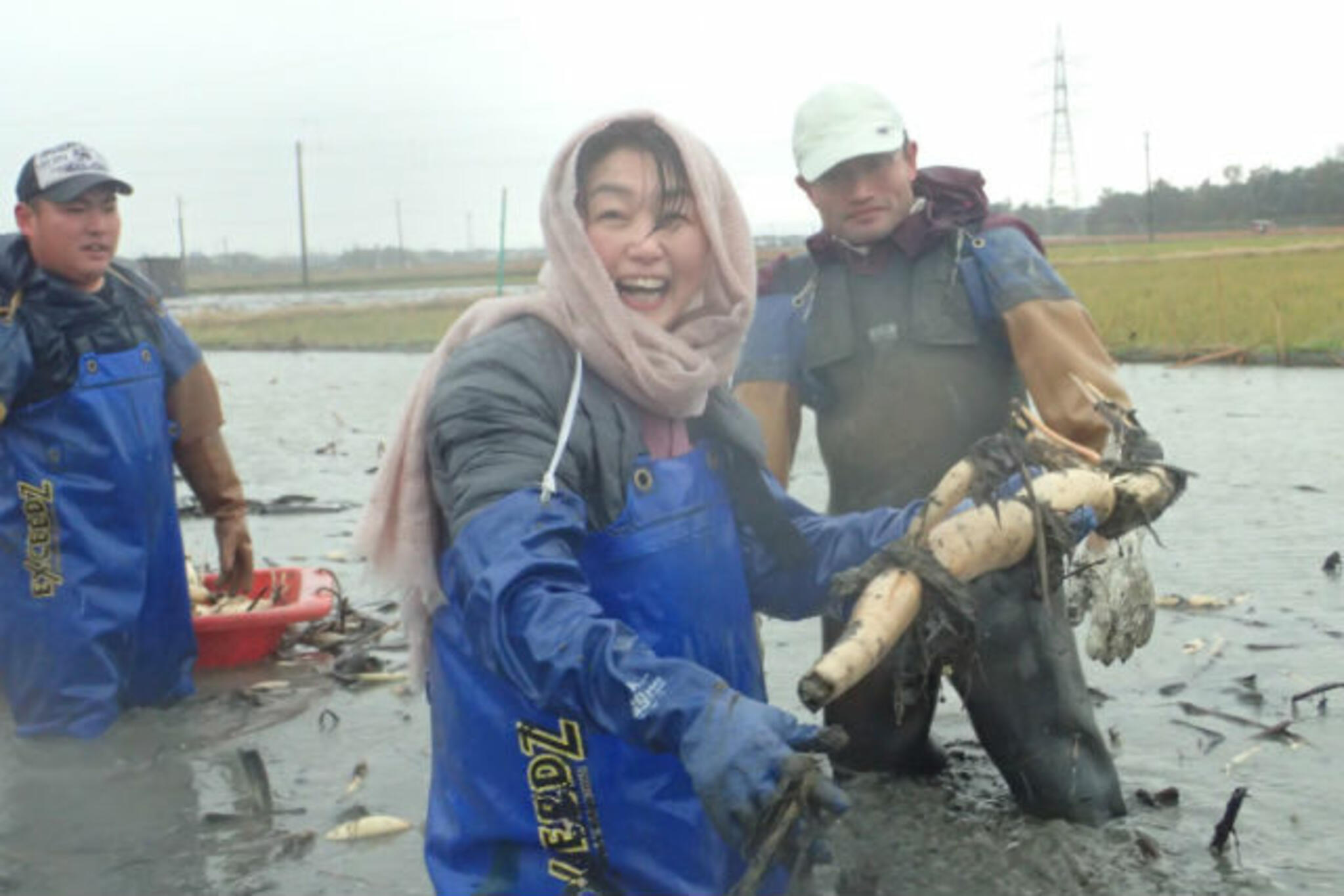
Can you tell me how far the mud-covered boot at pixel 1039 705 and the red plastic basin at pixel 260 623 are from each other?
3308 mm

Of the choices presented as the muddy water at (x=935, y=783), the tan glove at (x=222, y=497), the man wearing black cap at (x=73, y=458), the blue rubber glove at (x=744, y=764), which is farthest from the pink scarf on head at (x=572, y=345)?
the tan glove at (x=222, y=497)

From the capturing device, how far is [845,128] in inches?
174

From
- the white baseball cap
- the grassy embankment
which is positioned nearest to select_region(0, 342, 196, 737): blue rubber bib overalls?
the white baseball cap

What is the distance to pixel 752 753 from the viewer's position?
2150 mm

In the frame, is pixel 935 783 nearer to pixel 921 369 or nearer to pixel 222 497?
pixel 921 369

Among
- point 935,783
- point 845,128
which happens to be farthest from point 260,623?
point 845,128

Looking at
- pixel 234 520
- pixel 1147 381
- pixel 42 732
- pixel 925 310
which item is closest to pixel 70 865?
pixel 42 732

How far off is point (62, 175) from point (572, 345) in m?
3.54

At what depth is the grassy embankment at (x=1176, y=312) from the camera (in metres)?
17.8

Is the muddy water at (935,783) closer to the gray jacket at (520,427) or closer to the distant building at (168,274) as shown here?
the gray jacket at (520,427)

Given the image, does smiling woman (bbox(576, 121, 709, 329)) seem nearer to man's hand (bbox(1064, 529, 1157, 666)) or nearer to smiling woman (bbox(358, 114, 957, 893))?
smiling woman (bbox(358, 114, 957, 893))

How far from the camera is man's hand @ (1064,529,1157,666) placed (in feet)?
12.7

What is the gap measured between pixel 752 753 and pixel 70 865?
306 cm

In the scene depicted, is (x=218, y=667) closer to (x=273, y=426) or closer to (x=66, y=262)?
(x=66, y=262)
